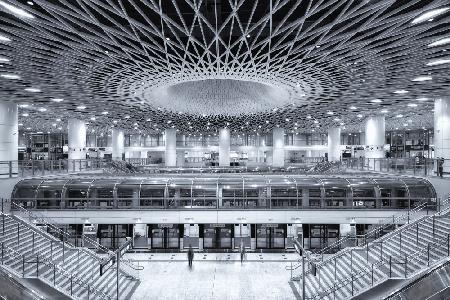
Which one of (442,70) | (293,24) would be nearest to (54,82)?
(293,24)

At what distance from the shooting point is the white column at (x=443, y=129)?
88.0ft

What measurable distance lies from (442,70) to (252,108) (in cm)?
1899

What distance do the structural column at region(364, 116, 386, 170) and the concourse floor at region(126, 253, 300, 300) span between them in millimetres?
19254

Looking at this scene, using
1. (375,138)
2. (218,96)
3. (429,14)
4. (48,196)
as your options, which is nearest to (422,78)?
(429,14)

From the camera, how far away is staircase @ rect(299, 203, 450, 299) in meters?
14.6

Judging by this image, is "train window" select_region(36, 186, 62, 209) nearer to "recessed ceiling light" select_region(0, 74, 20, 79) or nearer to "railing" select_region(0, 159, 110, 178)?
"railing" select_region(0, 159, 110, 178)

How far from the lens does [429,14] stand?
11.5 metres

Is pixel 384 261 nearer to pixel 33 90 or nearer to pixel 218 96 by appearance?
pixel 218 96

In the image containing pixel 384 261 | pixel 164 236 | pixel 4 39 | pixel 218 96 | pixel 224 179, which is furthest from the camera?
pixel 218 96

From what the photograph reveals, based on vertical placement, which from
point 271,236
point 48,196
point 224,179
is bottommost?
point 271,236

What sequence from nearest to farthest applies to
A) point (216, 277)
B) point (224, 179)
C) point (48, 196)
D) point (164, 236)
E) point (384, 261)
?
1. point (384, 261)
2. point (216, 277)
3. point (164, 236)
4. point (48, 196)
5. point (224, 179)

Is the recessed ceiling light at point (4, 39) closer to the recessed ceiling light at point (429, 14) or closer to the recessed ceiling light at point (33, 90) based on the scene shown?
the recessed ceiling light at point (33, 90)

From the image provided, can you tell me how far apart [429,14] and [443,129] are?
18.3 m

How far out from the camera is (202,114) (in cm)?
4034
